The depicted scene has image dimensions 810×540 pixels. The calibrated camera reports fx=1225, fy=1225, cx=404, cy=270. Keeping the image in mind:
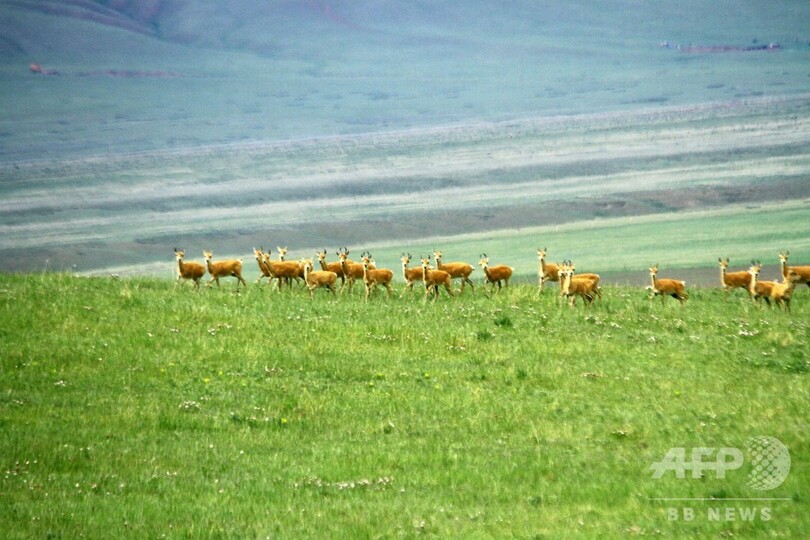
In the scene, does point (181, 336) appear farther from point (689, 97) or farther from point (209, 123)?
point (689, 97)

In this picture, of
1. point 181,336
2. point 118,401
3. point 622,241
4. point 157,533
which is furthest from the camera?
point 622,241

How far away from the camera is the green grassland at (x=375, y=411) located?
595 inches

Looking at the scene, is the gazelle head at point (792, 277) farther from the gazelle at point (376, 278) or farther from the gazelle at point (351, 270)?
the gazelle at point (351, 270)

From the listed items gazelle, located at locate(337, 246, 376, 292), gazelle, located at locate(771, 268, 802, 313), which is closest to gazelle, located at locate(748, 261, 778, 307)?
gazelle, located at locate(771, 268, 802, 313)

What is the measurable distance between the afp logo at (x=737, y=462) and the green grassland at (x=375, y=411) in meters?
0.18

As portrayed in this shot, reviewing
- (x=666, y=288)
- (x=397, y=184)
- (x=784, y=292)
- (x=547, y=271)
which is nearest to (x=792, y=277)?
(x=784, y=292)

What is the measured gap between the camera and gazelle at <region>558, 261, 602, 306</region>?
2797 cm

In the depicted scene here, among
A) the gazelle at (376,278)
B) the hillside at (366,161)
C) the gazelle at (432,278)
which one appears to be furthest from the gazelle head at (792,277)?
the hillside at (366,161)

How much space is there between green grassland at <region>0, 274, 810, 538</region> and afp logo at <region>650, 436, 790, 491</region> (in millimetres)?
179

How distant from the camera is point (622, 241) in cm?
7044

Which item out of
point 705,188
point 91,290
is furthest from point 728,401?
point 705,188

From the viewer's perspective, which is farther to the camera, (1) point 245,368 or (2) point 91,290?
(2) point 91,290

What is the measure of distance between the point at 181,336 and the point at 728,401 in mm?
10151

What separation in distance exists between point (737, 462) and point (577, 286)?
11.4m
